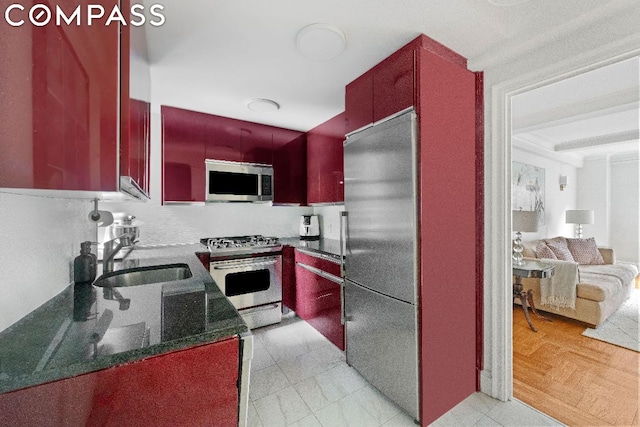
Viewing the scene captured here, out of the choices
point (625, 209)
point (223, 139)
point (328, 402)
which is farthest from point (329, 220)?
point (625, 209)

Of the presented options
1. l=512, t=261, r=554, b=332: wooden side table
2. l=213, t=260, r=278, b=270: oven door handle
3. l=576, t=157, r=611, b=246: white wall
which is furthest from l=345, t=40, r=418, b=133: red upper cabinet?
l=576, t=157, r=611, b=246: white wall

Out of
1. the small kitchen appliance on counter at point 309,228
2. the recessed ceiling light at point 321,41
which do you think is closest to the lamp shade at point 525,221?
the small kitchen appliance on counter at point 309,228

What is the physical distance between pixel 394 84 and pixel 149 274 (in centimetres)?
199

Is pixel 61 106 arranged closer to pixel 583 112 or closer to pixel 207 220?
pixel 207 220

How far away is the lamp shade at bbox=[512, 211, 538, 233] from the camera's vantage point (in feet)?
9.53

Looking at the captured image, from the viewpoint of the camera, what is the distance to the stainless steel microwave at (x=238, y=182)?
2764mm

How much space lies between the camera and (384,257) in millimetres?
1676

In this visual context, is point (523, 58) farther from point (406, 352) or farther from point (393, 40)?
point (406, 352)

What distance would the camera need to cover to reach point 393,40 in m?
1.58

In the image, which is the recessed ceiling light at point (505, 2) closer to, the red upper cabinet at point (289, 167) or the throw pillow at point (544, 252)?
the red upper cabinet at point (289, 167)

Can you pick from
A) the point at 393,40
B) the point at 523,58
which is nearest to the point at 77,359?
the point at 393,40

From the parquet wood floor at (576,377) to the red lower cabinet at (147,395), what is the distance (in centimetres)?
200

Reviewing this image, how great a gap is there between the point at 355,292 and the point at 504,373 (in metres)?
1.06

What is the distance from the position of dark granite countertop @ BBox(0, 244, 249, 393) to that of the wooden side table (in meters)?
2.90
